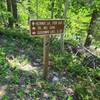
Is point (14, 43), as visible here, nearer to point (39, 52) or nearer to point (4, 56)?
point (39, 52)

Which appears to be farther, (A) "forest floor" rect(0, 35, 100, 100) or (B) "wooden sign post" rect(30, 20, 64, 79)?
(A) "forest floor" rect(0, 35, 100, 100)

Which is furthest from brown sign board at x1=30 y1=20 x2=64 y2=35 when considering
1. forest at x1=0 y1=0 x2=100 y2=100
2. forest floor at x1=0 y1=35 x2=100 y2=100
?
forest floor at x1=0 y1=35 x2=100 y2=100

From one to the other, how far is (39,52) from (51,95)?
3.12 meters

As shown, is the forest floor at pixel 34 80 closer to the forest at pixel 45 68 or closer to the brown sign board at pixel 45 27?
the forest at pixel 45 68

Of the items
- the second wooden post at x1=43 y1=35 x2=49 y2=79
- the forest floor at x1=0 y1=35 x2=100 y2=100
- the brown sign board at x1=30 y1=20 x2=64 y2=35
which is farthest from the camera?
the second wooden post at x1=43 y1=35 x2=49 y2=79

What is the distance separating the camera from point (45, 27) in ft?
19.5

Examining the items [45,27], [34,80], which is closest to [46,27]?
[45,27]

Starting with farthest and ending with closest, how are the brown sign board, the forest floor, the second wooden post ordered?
the second wooden post, the forest floor, the brown sign board

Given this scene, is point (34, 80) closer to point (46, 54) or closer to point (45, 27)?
point (46, 54)

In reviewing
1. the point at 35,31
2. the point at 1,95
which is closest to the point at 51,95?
the point at 1,95

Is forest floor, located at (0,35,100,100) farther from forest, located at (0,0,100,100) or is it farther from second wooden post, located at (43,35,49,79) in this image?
second wooden post, located at (43,35,49,79)

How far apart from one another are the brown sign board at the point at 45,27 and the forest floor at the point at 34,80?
5.00ft

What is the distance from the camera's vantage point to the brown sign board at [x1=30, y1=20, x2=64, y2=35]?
574cm

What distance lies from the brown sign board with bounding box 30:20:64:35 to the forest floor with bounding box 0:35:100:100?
1525 mm
